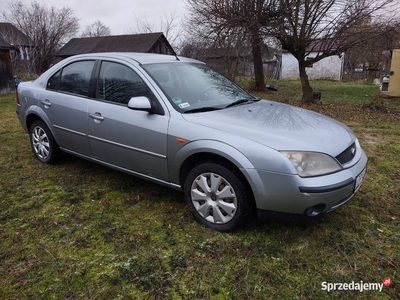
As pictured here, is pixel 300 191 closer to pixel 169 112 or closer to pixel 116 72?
pixel 169 112

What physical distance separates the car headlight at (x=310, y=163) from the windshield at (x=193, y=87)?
3.45ft

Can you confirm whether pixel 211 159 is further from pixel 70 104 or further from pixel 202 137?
pixel 70 104

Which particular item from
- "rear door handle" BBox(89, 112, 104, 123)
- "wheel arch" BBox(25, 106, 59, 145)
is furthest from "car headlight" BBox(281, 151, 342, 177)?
"wheel arch" BBox(25, 106, 59, 145)

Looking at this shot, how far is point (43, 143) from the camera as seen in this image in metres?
4.43

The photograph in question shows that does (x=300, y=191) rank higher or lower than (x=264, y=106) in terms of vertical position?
lower

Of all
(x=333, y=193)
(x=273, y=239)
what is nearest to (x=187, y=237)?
(x=273, y=239)

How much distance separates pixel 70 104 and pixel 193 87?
1534mm

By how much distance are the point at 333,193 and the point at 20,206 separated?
10.1ft

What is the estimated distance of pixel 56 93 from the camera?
402cm

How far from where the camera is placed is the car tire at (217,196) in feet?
8.54

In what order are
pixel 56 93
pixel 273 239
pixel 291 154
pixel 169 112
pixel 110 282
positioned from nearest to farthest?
pixel 110 282 → pixel 291 154 → pixel 273 239 → pixel 169 112 → pixel 56 93

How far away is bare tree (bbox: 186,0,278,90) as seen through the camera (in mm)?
11273

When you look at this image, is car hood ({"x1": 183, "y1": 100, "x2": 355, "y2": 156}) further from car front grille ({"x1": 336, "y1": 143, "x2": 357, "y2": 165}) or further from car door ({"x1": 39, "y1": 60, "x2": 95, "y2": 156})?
car door ({"x1": 39, "y1": 60, "x2": 95, "y2": 156})

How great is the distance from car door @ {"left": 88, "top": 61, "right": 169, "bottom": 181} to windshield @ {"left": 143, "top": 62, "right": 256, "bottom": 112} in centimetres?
20
